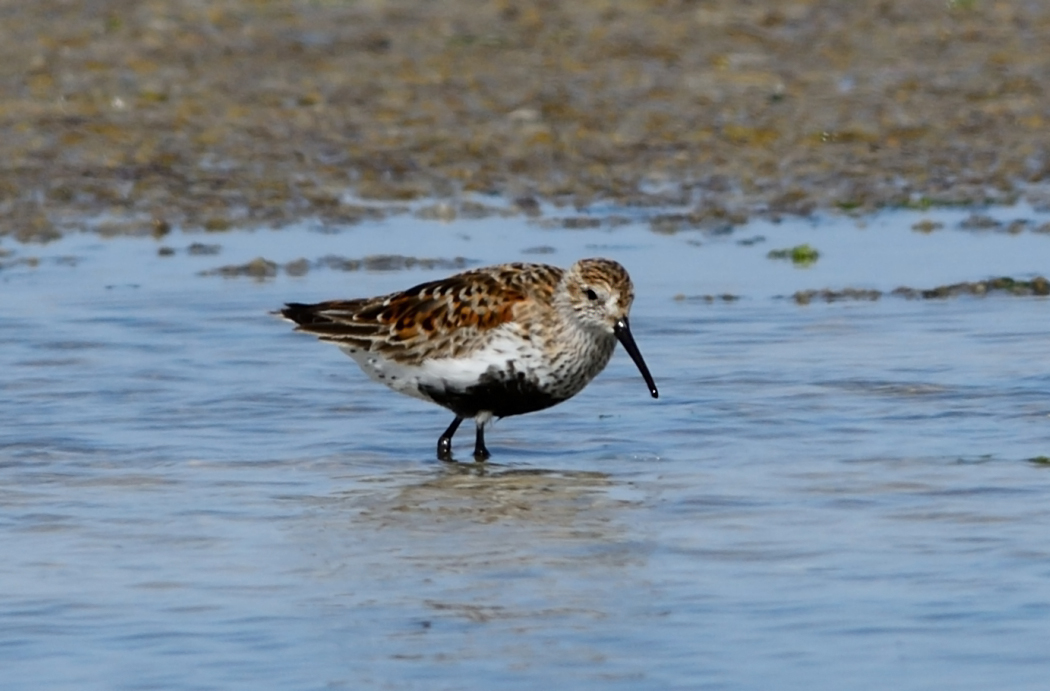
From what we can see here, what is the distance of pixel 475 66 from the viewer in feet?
69.0

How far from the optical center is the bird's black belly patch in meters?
10.4

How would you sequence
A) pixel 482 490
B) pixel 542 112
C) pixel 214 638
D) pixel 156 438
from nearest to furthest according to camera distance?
pixel 214 638
pixel 482 490
pixel 156 438
pixel 542 112

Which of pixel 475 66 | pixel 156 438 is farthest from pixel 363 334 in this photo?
pixel 475 66

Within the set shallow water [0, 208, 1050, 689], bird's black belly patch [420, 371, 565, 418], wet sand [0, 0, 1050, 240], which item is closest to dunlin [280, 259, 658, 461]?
bird's black belly patch [420, 371, 565, 418]

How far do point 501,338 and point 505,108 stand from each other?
9270 mm

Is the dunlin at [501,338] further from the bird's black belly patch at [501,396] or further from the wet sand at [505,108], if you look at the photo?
the wet sand at [505,108]

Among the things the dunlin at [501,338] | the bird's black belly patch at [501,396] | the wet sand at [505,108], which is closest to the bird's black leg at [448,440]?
the dunlin at [501,338]

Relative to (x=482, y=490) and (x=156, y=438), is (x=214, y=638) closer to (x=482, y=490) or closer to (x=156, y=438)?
(x=482, y=490)

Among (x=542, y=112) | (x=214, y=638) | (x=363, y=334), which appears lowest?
(x=214, y=638)

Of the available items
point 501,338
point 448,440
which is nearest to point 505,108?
point 448,440

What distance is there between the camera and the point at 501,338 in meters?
10.4

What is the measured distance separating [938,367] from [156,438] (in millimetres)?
4314

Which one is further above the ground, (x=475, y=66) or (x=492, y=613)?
(x=475, y=66)

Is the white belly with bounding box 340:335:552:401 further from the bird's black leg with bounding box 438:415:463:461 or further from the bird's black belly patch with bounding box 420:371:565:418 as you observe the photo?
the bird's black leg with bounding box 438:415:463:461
